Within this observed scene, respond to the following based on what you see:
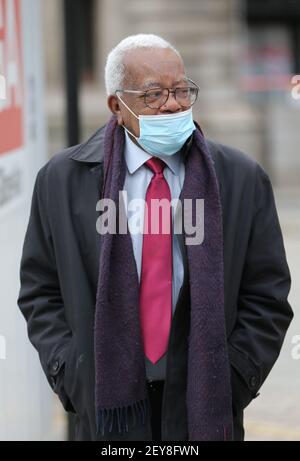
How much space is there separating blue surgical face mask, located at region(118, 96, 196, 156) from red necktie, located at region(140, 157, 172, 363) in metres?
0.20

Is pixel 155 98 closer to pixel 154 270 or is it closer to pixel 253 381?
pixel 154 270

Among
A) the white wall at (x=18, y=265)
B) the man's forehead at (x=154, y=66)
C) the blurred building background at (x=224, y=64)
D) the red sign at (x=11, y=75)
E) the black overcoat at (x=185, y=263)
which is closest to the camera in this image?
the man's forehead at (x=154, y=66)

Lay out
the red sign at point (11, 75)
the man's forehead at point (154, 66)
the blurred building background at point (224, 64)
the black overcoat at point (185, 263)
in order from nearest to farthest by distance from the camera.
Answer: the man's forehead at point (154, 66), the black overcoat at point (185, 263), the red sign at point (11, 75), the blurred building background at point (224, 64)

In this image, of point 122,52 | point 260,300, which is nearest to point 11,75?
point 122,52

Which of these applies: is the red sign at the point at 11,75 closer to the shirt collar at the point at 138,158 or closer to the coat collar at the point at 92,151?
the coat collar at the point at 92,151

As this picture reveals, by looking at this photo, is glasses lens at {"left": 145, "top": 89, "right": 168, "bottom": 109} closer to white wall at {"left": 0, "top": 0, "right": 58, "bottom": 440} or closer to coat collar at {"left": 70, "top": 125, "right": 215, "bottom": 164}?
coat collar at {"left": 70, "top": 125, "right": 215, "bottom": 164}

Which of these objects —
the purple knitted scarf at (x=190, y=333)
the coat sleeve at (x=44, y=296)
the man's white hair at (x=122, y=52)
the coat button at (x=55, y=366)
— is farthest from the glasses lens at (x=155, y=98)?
the coat button at (x=55, y=366)

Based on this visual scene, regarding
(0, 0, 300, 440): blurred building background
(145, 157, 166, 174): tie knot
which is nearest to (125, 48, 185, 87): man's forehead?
(145, 157, 166, 174): tie knot

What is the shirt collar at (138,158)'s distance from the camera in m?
2.84

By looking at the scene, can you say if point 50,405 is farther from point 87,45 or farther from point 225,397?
point 87,45

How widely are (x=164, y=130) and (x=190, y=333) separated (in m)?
0.60

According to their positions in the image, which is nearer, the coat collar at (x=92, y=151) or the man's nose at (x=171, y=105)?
the man's nose at (x=171, y=105)
